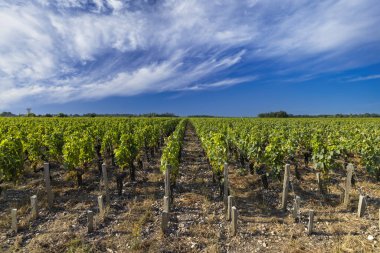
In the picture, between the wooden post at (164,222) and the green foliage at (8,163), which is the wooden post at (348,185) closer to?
the wooden post at (164,222)

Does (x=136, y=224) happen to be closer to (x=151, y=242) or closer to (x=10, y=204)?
(x=151, y=242)

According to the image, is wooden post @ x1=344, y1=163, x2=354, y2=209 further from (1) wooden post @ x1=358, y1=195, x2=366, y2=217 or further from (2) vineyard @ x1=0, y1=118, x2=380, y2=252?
(1) wooden post @ x1=358, y1=195, x2=366, y2=217

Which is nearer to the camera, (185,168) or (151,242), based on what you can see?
(151,242)

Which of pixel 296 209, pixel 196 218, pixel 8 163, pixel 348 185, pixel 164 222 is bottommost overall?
pixel 196 218

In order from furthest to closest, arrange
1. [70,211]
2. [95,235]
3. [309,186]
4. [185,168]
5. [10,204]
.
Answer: [185,168], [309,186], [10,204], [70,211], [95,235]

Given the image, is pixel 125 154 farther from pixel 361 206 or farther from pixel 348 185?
pixel 361 206

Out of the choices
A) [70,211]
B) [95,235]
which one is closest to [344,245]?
[95,235]

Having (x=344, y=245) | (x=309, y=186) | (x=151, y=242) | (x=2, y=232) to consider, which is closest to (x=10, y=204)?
(x=2, y=232)

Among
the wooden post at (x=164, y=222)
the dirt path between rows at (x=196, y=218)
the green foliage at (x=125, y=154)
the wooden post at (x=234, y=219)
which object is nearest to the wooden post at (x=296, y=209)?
the wooden post at (x=234, y=219)

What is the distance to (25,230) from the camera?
19.5ft

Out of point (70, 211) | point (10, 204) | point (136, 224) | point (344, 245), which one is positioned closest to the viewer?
point (344, 245)

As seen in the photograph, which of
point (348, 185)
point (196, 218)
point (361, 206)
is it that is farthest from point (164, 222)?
point (348, 185)

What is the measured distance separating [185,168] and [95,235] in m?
6.76

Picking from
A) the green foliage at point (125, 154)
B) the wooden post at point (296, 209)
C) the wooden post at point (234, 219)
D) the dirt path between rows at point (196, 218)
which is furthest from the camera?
the green foliage at point (125, 154)
